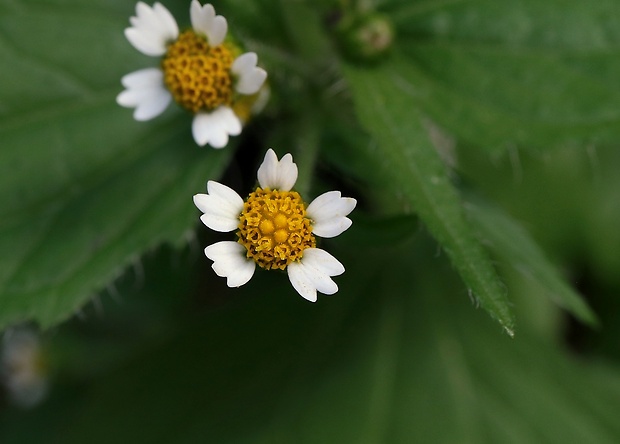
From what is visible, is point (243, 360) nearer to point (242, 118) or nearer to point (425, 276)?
point (425, 276)

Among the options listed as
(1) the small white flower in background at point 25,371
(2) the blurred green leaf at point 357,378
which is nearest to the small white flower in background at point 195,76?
(2) the blurred green leaf at point 357,378

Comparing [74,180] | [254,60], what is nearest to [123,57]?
[74,180]

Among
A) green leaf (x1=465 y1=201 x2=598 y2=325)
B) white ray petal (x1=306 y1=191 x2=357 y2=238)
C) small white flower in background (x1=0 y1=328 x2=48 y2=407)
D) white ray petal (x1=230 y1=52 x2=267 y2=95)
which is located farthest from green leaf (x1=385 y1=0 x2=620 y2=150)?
small white flower in background (x1=0 y1=328 x2=48 y2=407)

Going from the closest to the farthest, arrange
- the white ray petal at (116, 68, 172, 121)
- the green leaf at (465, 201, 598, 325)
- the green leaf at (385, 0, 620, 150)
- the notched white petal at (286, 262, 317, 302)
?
the notched white petal at (286, 262, 317, 302), the white ray petal at (116, 68, 172, 121), the green leaf at (465, 201, 598, 325), the green leaf at (385, 0, 620, 150)

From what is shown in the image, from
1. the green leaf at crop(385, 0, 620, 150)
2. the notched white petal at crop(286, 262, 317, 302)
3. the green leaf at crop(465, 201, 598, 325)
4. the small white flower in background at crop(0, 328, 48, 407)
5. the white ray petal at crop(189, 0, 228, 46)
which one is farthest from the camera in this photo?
the small white flower in background at crop(0, 328, 48, 407)

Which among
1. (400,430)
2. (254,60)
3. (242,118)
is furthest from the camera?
(400,430)

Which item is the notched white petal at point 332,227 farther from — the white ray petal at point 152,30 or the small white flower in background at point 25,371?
the small white flower in background at point 25,371

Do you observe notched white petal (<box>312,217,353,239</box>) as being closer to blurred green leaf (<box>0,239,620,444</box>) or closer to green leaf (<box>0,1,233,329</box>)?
green leaf (<box>0,1,233,329</box>)
